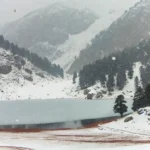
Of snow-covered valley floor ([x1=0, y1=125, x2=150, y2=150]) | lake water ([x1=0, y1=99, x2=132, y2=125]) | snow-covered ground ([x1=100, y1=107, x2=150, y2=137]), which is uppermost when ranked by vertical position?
lake water ([x1=0, y1=99, x2=132, y2=125])

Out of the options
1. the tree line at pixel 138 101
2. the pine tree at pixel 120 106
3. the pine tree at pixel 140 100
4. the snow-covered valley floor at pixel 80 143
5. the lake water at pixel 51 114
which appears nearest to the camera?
the snow-covered valley floor at pixel 80 143

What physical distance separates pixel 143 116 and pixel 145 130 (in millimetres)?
10449

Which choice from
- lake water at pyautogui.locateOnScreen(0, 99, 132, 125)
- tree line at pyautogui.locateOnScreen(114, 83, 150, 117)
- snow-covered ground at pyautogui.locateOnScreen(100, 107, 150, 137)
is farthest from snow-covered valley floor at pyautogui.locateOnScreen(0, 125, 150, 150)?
lake water at pyautogui.locateOnScreen(0, 99, 132, 125)

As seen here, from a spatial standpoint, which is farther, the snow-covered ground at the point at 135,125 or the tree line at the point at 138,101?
the tree line at the point at 138,101

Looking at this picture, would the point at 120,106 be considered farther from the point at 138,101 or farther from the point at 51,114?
the point at 51,114

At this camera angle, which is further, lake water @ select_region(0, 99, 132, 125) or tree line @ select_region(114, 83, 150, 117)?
lake water @ select_region(0, 99, 132, 125)

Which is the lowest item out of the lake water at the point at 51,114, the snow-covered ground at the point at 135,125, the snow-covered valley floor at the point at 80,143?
the snow-covered valley floor at the point at 80,143

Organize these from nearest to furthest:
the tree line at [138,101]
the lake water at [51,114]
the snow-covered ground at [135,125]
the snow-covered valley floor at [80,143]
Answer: the snow-covered valley floor at [80,143] → the snow-covered ground at [135,125] → the tree line at [138,101] → the lake water at [51,114]

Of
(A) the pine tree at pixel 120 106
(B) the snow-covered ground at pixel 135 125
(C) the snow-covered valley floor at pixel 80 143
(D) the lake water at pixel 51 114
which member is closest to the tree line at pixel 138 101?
(A) the pine tree at pixel 120 106

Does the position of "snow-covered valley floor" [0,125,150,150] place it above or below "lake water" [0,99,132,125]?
below

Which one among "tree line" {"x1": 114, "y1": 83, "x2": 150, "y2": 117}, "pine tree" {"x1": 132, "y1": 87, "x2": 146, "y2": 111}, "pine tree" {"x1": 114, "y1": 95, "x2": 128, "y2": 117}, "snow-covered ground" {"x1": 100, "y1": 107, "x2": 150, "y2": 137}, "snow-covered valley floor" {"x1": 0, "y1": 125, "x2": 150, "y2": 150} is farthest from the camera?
"pine tree" {"x1": 132, "y1": 87, "x2": 146, "y2": 111}

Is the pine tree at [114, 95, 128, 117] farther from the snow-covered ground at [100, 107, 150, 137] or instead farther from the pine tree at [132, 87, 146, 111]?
the snow-covered ground at [100, 107, 150, 137]

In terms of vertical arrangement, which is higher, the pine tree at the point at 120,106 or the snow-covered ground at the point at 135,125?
the pine tree at the point at 120,106

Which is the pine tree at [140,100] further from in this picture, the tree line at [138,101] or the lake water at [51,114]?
the lake water at [51,114]
